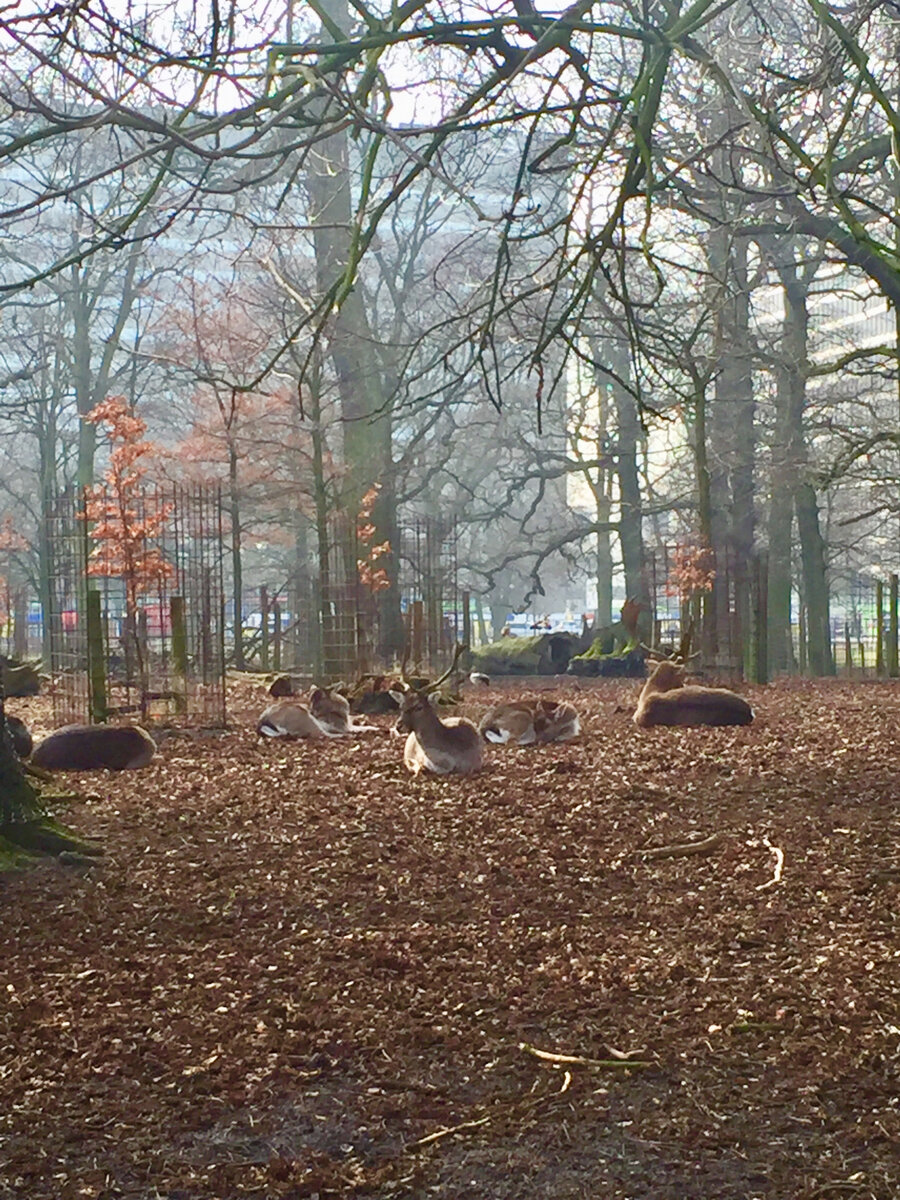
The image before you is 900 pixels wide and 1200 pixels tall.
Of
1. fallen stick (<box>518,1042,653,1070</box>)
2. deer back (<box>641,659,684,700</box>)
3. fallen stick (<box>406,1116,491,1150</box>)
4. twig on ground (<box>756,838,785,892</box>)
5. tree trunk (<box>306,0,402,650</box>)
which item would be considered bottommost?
fallen stick (<box>406,1116,491,1150</box>)

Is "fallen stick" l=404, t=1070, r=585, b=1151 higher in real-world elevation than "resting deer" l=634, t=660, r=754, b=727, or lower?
lower

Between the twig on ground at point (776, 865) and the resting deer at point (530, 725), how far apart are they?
13.8ft

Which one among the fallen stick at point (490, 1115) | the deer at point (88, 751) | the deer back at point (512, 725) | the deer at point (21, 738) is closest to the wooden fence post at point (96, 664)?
the deer at point (21, 738)

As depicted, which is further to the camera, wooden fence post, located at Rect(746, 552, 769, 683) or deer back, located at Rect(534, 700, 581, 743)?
wooden fence post, located at Rect(746, 552, 769, 683)

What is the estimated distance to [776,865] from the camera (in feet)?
20.4

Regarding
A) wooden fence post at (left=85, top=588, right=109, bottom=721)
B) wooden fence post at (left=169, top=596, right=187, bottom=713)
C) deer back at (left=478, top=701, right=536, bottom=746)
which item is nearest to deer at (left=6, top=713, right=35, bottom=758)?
wooden fence post at (left=85, top=588, right=109, bottom=721)

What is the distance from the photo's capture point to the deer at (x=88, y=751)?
9.80 m

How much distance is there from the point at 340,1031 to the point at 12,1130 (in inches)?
40.4

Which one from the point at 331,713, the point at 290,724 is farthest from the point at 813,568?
the point at 290,724

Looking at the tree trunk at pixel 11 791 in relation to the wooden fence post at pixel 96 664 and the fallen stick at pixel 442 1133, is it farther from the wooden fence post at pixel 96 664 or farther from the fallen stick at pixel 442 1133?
the wooden fence post at pixel 96 664

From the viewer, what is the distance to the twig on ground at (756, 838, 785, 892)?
591 centimetres

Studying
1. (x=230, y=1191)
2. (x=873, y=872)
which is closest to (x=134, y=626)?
(x=873, y=872)

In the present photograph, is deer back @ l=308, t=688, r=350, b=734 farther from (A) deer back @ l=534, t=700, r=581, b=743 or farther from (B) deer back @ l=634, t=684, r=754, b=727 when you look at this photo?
(B) deer back @ l=634, t=684, r=754, b=727

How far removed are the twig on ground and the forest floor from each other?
3 centimetres
